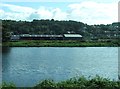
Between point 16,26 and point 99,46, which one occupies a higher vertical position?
point 16,26

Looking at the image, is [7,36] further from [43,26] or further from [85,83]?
[85,83]

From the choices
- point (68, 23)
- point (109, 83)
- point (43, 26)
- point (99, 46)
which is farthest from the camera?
point (68, 23)

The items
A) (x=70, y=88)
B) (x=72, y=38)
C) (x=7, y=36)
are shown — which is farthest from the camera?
(x=72, y=38)

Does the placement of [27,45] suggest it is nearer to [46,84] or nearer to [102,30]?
[102,30]

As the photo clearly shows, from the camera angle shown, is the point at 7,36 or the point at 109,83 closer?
the point at 109,83

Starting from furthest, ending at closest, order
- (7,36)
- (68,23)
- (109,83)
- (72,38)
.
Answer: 1. (68,23)
2. (72,38)
3. (7,36)
4. (109,83)

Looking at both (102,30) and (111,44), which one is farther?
(102,30)

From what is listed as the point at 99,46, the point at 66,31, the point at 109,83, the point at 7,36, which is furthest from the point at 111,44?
the point at 109,83

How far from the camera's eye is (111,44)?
101 ft

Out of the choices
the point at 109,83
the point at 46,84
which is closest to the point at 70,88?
the point at 46,84

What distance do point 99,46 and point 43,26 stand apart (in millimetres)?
14286

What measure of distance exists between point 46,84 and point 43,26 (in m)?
38.2

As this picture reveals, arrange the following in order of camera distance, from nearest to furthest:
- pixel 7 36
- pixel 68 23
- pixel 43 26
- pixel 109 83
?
pixel 109 83, pixel 7 36, pixel 43 26, pixel 68 23

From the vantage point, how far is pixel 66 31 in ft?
144
